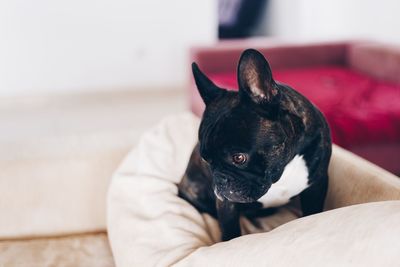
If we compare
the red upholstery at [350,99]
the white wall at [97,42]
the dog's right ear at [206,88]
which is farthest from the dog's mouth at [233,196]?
the white wall at [97,42]

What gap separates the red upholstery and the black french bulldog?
1057 millimetres

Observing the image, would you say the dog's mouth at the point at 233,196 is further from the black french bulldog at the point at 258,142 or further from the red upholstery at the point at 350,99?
the red upholstery at the point at 350,99

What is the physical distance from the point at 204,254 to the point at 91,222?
689 mm

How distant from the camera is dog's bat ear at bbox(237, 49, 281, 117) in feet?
3.29

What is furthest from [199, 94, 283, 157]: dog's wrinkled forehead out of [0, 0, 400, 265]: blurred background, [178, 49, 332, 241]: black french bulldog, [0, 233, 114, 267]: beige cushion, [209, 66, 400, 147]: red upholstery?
[0, 0, 400, 265]: blurred background

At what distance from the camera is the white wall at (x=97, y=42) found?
14.4 ft

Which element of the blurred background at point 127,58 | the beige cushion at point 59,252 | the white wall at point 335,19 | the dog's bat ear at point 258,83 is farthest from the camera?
the white wall at point 335,19

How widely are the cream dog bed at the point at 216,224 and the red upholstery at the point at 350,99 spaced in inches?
33.3

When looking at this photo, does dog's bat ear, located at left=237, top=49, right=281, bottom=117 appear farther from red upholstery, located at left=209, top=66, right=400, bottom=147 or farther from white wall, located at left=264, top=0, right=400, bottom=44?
white wall, located at left=264, top=0, right=400, bottom=44

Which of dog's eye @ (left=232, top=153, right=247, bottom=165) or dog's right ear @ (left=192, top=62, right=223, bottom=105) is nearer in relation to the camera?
dog's eye @ (left=232, top=153, right=247, bottom=165)

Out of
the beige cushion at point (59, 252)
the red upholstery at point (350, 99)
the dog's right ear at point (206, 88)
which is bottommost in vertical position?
the beige cushion at point (59, 252)

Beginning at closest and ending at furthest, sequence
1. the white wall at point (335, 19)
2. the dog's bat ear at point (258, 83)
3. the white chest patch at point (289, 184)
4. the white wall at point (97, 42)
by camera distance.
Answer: the dog's bat ear at point (258, 83), the white chest patch at point (289, 184), the white wall at point (335, 19), the white wall at point (97, 42)

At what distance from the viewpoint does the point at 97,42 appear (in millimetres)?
4566

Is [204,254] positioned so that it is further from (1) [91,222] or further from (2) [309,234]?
(1) [91,222]
